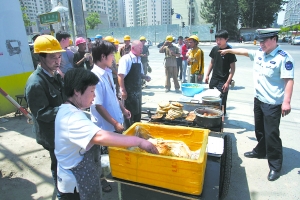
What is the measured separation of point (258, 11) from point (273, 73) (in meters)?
46.3

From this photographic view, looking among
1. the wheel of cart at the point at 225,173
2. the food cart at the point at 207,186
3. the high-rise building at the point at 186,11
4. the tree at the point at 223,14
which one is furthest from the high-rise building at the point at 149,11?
the food cart at the point at 207,186

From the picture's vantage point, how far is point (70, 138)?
4.09 feet

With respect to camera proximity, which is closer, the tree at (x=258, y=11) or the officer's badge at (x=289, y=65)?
the officer's badge at (x=289, y=65)

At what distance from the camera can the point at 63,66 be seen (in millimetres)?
4539

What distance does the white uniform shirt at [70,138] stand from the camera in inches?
47.4

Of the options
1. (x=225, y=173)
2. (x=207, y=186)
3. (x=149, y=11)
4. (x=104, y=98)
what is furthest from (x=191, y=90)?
(x=149, y=11)

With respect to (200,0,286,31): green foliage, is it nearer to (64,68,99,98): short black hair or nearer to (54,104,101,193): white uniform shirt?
(64,68,99,98): short black hair

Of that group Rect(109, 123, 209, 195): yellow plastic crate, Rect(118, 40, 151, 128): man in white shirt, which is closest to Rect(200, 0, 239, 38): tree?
Rect(118, 40, 151, 128): man in white shirt

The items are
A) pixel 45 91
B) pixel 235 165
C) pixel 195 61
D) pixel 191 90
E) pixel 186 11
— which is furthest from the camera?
pixel 186 11

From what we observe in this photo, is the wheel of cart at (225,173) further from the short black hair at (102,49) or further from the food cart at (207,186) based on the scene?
the short black hair at (102,49)

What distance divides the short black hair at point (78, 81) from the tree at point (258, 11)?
152 feet

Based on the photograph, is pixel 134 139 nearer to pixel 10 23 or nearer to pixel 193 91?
pixel 193 91

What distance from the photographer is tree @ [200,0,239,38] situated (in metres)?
39.8

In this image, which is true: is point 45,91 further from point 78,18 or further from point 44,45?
point 78,18
